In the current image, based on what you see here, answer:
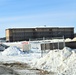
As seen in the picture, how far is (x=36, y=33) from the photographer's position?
98.9 meters

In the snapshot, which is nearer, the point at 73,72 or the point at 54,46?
the point at 73,72

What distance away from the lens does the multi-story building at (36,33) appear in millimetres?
94438

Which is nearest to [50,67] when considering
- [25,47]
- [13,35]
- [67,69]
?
[67,69]

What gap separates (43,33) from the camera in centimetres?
9912

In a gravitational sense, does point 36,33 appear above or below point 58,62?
below

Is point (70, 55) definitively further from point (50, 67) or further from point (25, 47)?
point (25, 47)

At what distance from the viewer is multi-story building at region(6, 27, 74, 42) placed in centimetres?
9444

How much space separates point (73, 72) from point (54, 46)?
19.8m

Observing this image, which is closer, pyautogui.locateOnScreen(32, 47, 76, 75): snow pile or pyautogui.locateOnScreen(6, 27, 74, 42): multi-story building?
pyautogui.locateOnScreen(32, 47, 76, 75): snow pile

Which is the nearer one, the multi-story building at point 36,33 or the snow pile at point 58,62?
the snow pile at point 58,62

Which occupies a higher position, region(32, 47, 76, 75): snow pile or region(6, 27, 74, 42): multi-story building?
region(32, 47, 76, 75): snow pile

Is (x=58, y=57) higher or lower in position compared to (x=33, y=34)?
higher

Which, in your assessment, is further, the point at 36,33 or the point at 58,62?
the point at 36,33

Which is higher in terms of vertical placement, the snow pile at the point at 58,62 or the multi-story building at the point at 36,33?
the snow pile at the point at 58,62
